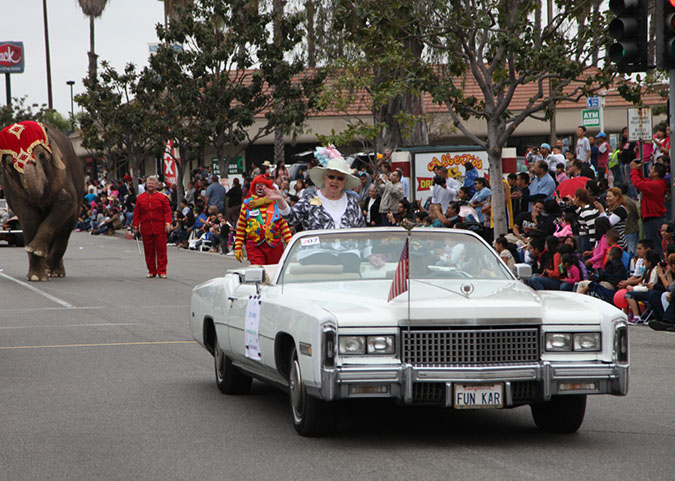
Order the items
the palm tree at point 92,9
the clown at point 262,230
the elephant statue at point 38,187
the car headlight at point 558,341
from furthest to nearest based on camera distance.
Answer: the palm tree at point 92,9
the elephant statue at point 38,187
the clown at point 262,230
the car headlight at point 558,341

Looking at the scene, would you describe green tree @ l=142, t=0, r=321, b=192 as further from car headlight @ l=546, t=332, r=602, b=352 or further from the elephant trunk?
car headlight @ l=546, t=332, r=602, b=352

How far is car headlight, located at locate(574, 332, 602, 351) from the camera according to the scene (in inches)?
282

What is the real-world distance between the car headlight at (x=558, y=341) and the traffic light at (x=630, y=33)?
680 cm

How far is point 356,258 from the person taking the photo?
331 inches

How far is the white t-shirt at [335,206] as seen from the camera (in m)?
11.1

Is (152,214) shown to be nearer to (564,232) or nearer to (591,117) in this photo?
(564,232)

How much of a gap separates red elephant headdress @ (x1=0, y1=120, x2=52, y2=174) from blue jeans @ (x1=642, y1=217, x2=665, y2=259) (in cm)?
1130

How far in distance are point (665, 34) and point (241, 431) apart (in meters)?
7.85

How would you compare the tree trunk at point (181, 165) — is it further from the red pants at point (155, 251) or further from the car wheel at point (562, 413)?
the car wheel at point (562, 413)

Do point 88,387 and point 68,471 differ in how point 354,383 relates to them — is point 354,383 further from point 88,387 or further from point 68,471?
point 88,387

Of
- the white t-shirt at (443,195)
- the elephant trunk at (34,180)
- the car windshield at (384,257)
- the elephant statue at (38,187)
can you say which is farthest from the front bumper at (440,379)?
the white t-shirt at (443,195)

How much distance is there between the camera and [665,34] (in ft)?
43.4

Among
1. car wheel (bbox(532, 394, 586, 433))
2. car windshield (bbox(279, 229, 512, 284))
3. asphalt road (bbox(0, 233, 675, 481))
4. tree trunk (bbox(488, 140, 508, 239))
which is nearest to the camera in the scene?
asphalt road (bbox(0, 233, 675, 481))

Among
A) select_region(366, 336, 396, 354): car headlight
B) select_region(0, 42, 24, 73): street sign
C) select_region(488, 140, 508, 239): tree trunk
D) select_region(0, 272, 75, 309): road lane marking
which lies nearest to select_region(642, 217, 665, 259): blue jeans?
select_region(488, 140, 508, 239): tree trunk
